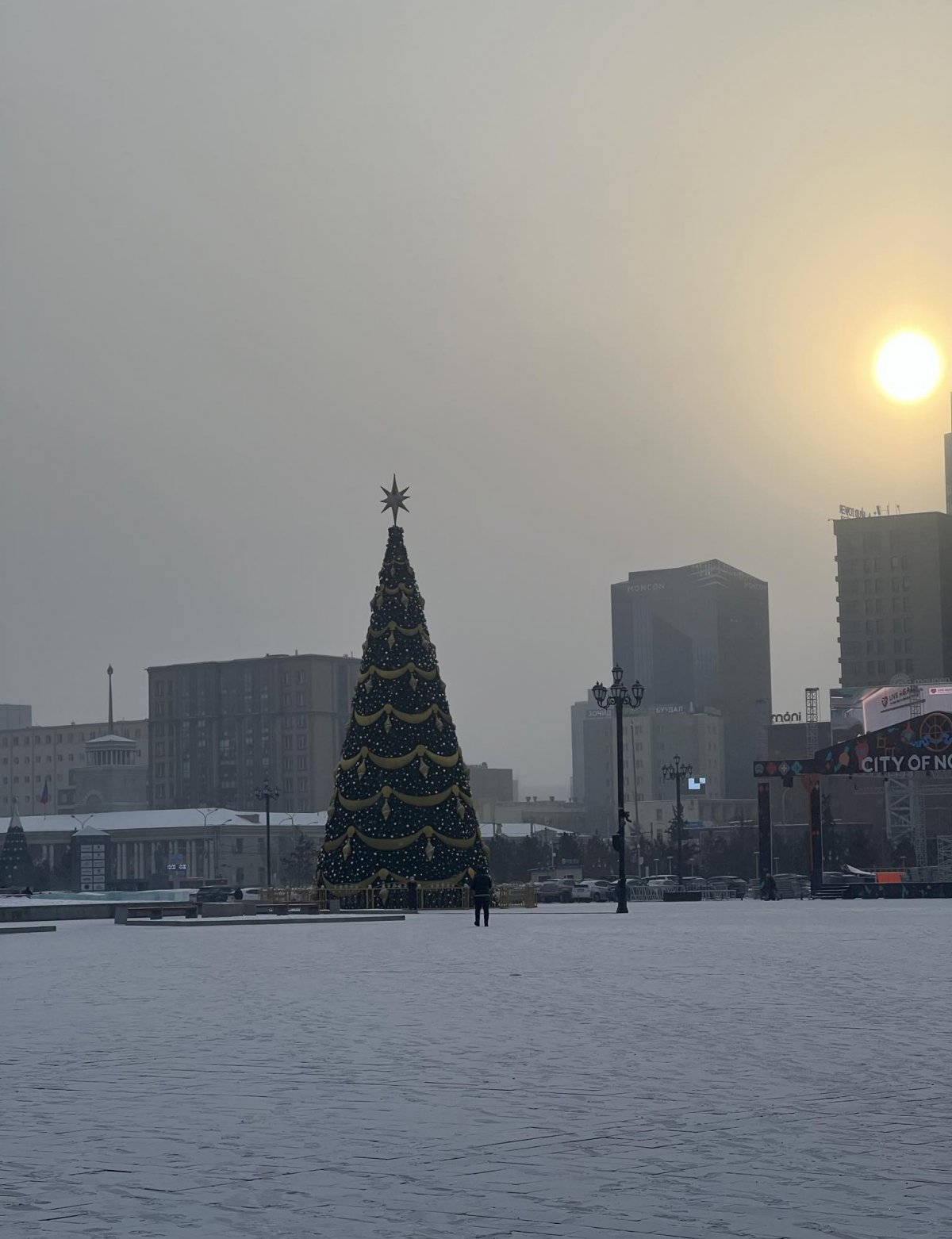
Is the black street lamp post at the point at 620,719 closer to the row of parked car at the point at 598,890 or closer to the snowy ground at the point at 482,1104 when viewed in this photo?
the row of parked car at the point at 598,890

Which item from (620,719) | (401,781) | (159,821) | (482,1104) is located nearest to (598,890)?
(620,719)

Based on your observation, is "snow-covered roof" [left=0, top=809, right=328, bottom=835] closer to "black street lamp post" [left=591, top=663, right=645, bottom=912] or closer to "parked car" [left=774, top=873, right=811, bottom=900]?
"parked car" [left=774, top=873, right=811, bottom=900]

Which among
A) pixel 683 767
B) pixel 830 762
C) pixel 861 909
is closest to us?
pixel 861 909

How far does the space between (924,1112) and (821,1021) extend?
18.1 feet

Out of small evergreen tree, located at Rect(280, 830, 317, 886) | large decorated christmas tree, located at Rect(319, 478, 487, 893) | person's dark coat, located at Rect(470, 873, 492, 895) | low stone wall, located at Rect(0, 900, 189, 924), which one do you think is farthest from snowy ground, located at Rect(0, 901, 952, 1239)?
small evergreen tree, located at Rect(280, 830, 317, 886)

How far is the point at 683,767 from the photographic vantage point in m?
97.7

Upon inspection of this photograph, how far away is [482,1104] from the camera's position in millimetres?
10945

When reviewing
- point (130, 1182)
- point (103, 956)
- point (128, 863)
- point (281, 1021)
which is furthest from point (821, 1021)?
point (128, 863)

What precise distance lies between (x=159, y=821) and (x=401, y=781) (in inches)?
5041

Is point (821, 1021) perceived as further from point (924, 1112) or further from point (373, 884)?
point (373, 884)

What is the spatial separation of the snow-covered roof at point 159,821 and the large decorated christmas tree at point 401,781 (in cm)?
11978

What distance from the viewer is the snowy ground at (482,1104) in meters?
7.75

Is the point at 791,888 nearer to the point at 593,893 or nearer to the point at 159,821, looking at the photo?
the point at 593,893

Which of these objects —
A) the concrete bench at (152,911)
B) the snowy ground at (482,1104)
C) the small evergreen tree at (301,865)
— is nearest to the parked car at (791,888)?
the concrete bench at (152,911)
